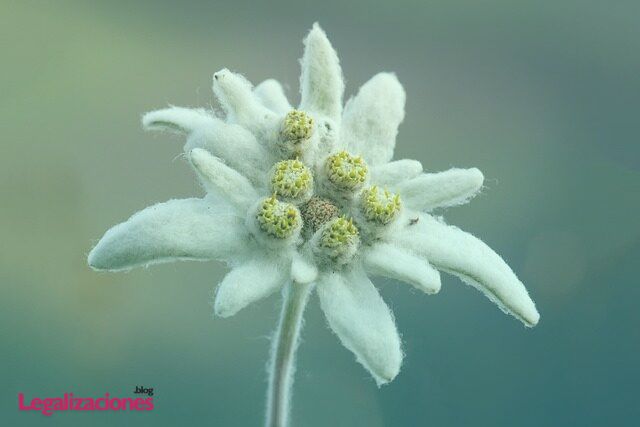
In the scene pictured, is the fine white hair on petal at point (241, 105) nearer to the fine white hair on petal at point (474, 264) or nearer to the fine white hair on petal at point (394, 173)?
the fine white hair on petal at point (394, 173)

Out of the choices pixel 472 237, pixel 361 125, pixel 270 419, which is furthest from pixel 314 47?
pixel 270 419

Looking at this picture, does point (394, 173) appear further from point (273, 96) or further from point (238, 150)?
point (273, 96)

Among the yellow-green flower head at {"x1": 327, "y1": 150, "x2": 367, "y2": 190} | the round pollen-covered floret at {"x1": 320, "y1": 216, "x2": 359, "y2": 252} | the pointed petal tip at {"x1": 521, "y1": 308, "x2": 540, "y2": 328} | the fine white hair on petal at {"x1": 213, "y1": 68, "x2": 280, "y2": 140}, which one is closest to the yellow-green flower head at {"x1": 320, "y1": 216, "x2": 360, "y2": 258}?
the round pollen-covered floret at {"x1": 320, "y1": 216, "x2": 359, "y2": 252}

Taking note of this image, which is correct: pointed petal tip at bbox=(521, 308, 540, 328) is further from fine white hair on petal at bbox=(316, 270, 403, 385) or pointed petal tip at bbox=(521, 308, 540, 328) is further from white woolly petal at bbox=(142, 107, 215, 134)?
white woolly petal at bbox=(142, 107, 215, 134)

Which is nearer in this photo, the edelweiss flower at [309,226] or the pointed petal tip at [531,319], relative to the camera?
the edelweiss flower at [309,226]

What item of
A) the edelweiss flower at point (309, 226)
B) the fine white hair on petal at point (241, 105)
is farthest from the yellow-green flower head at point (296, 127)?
the fine white hair on petal at point (241, 105)

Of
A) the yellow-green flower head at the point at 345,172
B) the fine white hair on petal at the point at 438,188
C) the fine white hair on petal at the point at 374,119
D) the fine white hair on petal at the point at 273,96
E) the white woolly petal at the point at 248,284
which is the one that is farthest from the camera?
the fine white hair on petal at the point at 273,96

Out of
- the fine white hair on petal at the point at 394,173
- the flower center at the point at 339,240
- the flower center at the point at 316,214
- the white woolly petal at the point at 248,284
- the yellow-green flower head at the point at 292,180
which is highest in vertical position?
the fine white hair on petal at the point at 394,173

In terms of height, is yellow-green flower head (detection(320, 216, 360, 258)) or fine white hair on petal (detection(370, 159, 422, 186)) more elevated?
fine white hair on petal (detection(370, 159, 422, 186))
